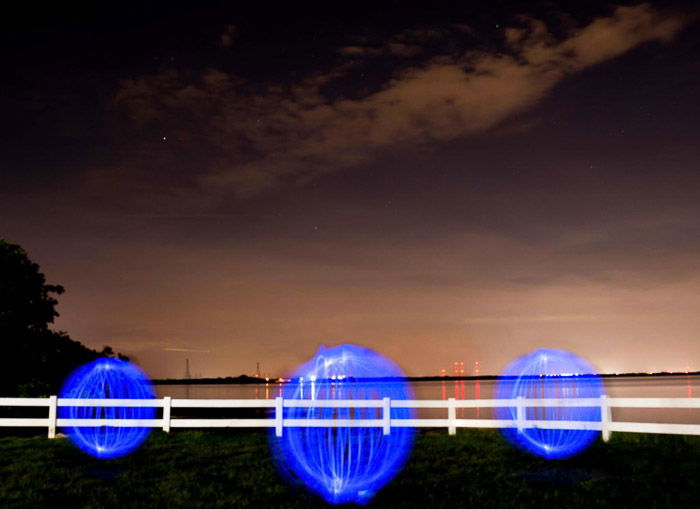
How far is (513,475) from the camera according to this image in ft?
41.4

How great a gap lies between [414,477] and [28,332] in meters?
24.8

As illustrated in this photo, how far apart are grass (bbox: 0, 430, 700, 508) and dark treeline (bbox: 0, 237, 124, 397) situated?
16.0m

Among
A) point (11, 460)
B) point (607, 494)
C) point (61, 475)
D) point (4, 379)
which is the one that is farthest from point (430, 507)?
point (4, 379)

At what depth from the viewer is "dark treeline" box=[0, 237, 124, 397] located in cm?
3166

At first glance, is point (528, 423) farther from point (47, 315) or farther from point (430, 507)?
point (47, 315)

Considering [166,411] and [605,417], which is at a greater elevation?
[166,411]

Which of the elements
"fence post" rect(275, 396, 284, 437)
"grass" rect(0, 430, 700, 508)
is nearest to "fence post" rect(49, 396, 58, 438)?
"grass" rect(0, 430, 700, 508)

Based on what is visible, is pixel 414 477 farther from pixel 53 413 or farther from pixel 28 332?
pixel 28 332

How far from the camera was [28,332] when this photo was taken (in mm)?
32594

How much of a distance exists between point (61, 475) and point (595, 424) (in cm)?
1026

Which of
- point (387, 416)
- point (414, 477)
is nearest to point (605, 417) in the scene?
point (387, 416)

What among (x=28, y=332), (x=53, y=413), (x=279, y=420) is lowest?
(x=279, y=420)

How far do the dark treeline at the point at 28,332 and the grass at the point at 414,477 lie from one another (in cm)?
1595

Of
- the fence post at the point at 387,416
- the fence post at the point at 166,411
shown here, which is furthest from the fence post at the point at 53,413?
the fence post at the point at 387,416
